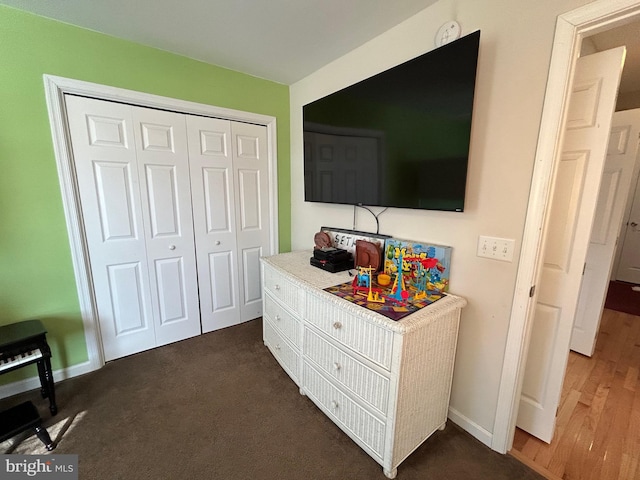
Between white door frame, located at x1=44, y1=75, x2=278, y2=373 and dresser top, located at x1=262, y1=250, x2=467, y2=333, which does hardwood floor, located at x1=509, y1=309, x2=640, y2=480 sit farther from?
white door frame, located at x1=44, y1=75, x2=278, y2=373

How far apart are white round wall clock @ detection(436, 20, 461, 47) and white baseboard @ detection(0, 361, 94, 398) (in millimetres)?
3111

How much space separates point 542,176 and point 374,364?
3.65ft

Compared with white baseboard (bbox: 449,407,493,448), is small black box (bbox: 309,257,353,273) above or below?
above

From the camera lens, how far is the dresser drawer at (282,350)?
1.79 metres

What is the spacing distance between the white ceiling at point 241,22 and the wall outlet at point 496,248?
4.28 ft

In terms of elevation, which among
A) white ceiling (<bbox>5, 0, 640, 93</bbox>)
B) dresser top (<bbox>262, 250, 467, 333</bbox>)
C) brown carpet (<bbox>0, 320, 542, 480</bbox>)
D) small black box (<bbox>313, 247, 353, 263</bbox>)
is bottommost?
brown carpet (<bbox>0, 320, 542, 480</bbox>)

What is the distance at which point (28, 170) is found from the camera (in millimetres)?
1644

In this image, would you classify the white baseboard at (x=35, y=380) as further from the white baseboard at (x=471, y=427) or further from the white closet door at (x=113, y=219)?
the white baseboard at (x=471, y=427)

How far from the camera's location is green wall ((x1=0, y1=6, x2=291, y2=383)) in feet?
5.14

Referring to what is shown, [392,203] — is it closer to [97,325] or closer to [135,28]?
[135,28]

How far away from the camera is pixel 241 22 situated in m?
1.61

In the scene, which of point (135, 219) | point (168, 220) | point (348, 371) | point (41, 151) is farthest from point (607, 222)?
point (41, 151)

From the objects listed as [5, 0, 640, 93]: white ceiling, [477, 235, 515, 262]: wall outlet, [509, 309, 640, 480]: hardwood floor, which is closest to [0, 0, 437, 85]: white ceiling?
[5, 0, 640, 93]: white ceiling

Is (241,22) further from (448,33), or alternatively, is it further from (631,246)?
(631,246)
